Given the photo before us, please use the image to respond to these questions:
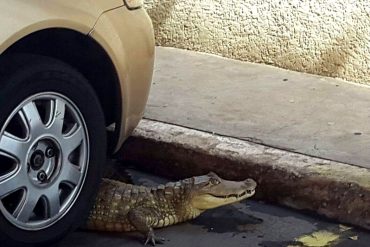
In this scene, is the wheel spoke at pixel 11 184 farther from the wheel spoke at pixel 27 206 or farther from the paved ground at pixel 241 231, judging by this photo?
the paved ground at pixel 241 231

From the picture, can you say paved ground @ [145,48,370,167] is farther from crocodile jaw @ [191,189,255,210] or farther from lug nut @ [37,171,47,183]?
lug nut @ [37,171,47,183]

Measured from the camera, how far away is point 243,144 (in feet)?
17.3

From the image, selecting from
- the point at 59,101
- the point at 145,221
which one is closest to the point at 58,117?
the point at 59,101

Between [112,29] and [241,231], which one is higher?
[112,29]

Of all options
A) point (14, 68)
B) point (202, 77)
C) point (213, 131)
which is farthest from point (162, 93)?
point (14, 68)

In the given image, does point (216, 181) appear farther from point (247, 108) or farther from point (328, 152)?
point (247, 108)

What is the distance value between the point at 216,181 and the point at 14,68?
135 centimetres

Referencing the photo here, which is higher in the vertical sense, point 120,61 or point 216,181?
point 120,61

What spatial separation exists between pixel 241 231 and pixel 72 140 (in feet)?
3.42

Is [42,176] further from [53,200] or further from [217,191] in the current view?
[217,191]

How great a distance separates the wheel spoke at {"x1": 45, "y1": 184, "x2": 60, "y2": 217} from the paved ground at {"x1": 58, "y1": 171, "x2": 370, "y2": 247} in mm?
307

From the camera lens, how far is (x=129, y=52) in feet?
15.4

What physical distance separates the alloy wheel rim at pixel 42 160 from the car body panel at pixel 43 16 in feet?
1.07

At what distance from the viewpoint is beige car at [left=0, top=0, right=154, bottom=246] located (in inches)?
160
